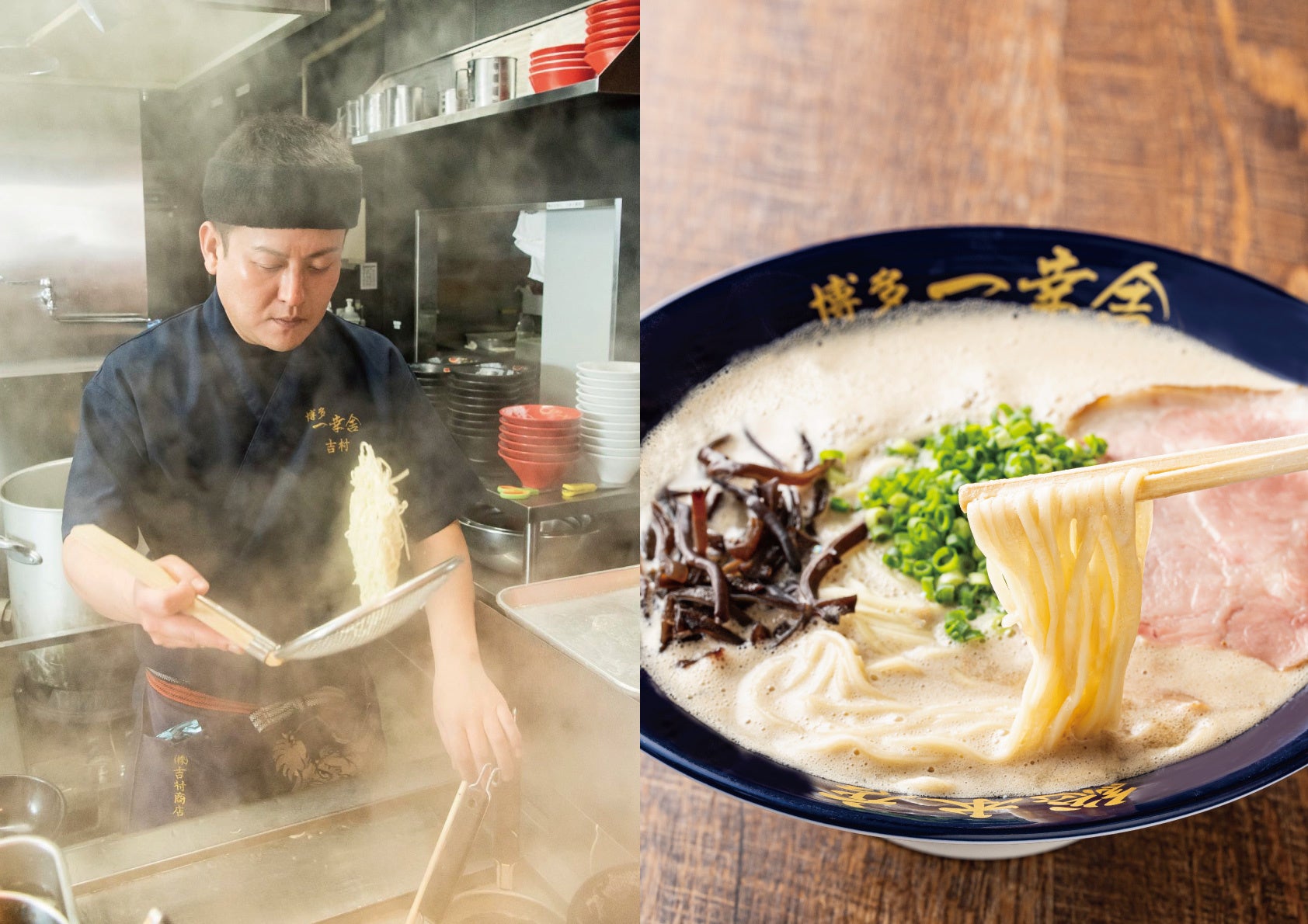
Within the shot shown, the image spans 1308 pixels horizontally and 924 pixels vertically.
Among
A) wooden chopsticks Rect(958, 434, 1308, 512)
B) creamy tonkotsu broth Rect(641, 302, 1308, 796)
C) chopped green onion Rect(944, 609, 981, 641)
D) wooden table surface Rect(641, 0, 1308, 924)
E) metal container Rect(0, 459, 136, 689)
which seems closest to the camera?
metal container Rect(0, 459, 136, 689)

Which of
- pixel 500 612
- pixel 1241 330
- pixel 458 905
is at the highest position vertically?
pixel 1241 330

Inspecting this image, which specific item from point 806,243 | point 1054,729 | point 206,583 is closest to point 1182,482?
A: point 1054,729

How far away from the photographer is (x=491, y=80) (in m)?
0.33

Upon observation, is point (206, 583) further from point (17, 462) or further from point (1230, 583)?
point (1230, 583)

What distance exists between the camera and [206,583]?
0.92 feet

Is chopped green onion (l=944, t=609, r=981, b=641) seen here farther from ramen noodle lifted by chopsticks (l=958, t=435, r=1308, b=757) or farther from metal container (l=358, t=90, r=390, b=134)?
metal container (l=358, t=90, r=390, b=134)

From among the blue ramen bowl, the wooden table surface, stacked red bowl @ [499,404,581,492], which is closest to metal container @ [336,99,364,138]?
stacked red bowl @ [499,404,581,492]

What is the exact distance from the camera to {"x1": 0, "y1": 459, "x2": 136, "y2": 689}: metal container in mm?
262

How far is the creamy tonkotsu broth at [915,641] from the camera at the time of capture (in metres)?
0.75

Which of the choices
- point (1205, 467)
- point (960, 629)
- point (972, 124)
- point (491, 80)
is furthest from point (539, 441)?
point (972, 124)

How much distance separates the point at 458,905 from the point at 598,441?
17 cm

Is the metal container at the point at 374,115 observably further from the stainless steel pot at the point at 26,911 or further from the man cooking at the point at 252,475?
the stainless steel pot at the point at 26,911

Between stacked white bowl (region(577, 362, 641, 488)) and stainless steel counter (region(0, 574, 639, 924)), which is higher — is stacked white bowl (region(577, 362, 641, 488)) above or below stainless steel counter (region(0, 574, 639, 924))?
above

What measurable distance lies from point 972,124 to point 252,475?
140 centimetres
